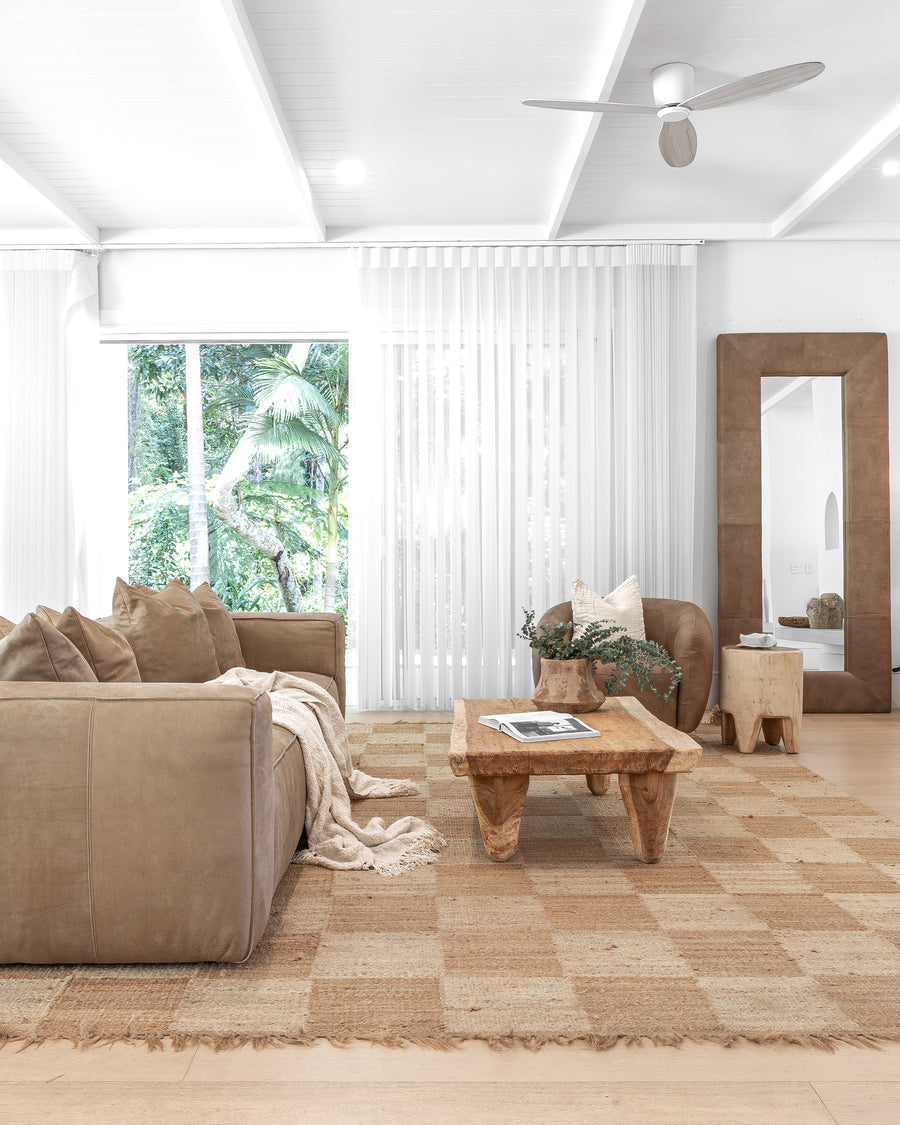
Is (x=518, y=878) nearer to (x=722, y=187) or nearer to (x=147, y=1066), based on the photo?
(x=147, y=1066)

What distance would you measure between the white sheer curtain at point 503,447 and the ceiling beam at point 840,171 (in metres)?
0.55

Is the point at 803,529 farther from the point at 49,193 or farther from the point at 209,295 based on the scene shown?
the point at 49,193

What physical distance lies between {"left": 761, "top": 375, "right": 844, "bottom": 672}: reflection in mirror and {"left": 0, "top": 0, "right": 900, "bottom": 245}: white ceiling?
1110mm

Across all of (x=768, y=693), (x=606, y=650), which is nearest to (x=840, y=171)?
(x=768, y=693)

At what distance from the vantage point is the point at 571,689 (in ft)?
10.4

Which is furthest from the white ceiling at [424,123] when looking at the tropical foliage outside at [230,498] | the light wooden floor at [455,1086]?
the tropical foliage outside at [230,498]

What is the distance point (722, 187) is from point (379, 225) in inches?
73.9

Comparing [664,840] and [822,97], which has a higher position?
[822,97]

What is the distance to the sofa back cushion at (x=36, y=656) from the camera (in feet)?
7.09

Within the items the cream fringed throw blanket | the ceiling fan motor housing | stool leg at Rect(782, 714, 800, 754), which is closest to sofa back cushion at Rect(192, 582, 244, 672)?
the cream fringed throw blanket

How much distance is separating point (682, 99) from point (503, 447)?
217 centimetres

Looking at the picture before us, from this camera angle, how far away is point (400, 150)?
4168 millimetres

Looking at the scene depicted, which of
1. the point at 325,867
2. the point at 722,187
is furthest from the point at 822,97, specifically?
the point at 325,867

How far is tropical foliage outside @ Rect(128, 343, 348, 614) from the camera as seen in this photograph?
8.17 m
